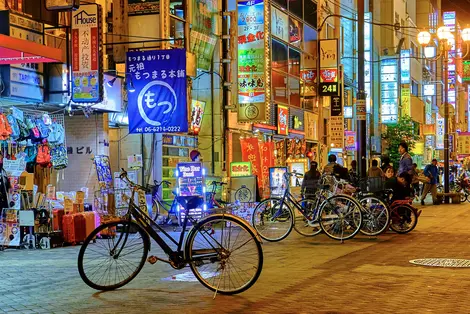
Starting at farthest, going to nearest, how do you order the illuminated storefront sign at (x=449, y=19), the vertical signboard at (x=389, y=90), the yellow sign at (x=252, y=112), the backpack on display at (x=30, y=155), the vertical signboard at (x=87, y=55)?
the illuminated storefront sign at (x=449, y=19) < the vertical signboard at (x=389, y=90) < the yellow sign at (x=252, y=112) < the backpack on display at (x=30, y=155) < the vertical signboard at (x=87, y=55)

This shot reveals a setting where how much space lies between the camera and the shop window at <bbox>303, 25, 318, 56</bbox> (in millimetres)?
31344

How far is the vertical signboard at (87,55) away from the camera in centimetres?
1484

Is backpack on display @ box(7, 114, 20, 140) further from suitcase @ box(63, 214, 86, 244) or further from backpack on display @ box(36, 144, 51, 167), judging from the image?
suitcase @ box(63, 214, 86, 244)

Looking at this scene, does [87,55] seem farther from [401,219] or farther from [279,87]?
[279,87]

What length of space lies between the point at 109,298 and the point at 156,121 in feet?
30.5

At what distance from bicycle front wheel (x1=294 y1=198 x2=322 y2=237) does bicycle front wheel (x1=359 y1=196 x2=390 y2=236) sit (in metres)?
1.06

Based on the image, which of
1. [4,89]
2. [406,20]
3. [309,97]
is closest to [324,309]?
[4,89]

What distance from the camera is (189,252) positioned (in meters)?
8.24

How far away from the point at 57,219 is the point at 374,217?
6.93 meters

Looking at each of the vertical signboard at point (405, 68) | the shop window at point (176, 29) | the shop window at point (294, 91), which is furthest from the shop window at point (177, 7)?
the vertical signboard at point (405, 68)

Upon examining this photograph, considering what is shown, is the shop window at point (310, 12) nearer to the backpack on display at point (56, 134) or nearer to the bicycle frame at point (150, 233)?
the backpack on display at point (56, 134)

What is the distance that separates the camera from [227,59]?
22062 mm

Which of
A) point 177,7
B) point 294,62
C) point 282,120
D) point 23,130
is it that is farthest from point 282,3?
point 23,130

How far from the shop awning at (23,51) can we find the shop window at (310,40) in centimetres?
1982
